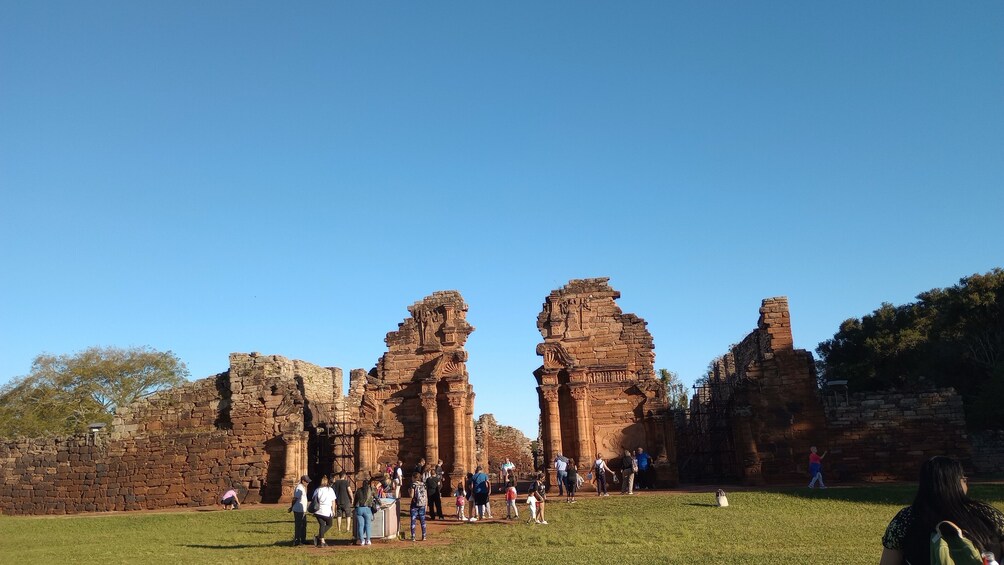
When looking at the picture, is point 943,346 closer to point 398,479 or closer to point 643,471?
point 643,471

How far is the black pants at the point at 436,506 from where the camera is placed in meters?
18.4

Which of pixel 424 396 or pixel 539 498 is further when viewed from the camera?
pixel 424 396

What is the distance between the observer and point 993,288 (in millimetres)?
35219

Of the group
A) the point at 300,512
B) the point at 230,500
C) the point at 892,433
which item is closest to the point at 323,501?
the point at 300,512

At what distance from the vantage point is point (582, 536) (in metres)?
14.4

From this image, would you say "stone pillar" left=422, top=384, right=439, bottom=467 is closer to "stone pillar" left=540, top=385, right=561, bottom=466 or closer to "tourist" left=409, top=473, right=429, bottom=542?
"stone pillar" left=540, top=385, right=561, bottom=466

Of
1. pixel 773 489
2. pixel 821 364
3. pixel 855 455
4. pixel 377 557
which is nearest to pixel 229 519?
pixel 377 557

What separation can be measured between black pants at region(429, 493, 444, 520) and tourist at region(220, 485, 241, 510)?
24.4 ft

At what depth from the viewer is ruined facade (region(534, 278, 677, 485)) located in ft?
80.6

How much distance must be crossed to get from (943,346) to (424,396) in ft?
85.4

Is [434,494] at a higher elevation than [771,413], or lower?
lower

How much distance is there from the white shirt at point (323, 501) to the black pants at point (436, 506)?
4.47 m

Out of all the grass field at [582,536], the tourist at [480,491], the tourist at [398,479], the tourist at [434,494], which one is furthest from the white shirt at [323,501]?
the tourist at [480,491]

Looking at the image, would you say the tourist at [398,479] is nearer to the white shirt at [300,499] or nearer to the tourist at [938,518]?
the white shirt at [300,499]
